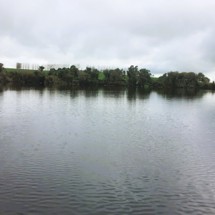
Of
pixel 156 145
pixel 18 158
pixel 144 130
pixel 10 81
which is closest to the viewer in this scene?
pixel 18 158

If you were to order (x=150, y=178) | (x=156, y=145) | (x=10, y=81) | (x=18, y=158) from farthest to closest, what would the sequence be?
1. (x=10, y=81)
2. (x=156, y=145)
3. (x=18, y=158)
4. (x=150, y=178)

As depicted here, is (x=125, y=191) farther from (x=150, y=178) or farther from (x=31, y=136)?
(x=31, y=136)

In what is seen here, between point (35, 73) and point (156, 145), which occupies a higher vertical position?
point (35, 73)

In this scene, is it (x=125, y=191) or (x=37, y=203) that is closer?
(x=37, y=203)

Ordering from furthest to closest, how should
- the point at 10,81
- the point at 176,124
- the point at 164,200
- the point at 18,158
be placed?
1. the point at 10,81
2. the point at 176,124
3. the point at 18,158
4. the point at 164,200

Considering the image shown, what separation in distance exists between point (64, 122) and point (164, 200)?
2995 centimetres

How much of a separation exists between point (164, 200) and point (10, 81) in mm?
179422

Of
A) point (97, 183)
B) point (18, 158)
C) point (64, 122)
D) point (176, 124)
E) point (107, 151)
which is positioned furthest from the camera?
point (176, 124)

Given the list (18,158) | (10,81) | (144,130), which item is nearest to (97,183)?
(18,158)

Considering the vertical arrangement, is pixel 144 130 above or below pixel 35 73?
below

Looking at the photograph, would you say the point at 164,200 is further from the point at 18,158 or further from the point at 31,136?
the point at 31,136

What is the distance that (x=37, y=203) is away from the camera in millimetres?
18844

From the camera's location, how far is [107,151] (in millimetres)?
31531

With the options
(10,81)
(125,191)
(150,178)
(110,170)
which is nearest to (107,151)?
(110,170)
